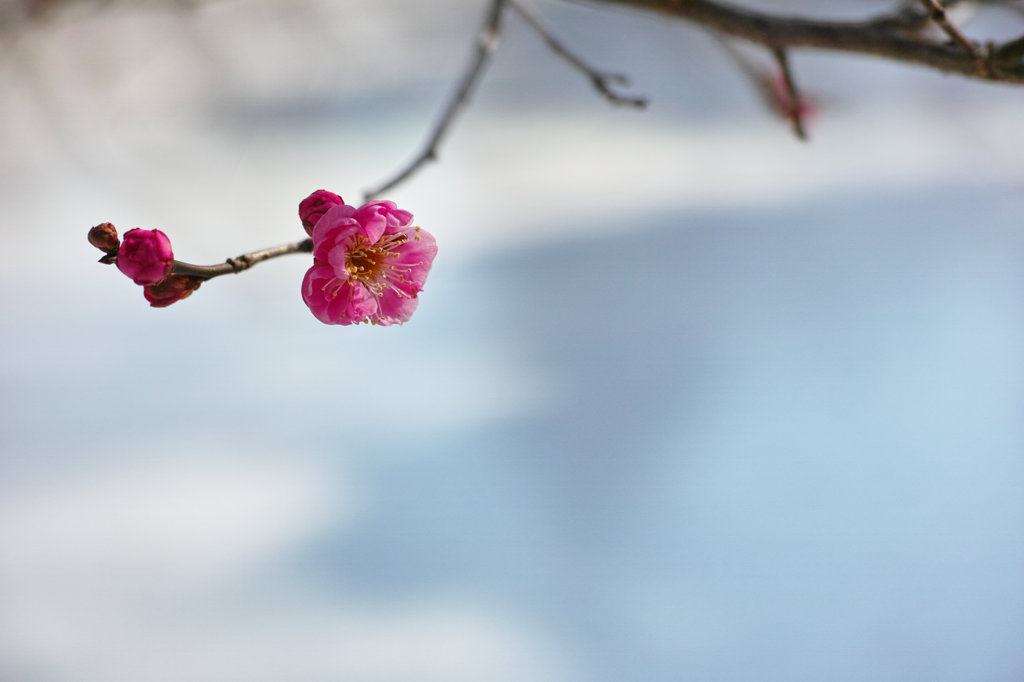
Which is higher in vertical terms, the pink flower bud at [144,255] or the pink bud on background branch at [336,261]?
the pink flower bud at [144,255]

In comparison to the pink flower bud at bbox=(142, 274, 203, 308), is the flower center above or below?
below

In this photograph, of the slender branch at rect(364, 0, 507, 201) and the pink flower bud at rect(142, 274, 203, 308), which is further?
the slender branch at rect(364, 0, 507, 201)

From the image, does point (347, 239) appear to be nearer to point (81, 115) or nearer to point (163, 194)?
point (163, 194)

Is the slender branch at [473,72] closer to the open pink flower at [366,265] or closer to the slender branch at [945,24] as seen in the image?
the open pink flower at [366,265]

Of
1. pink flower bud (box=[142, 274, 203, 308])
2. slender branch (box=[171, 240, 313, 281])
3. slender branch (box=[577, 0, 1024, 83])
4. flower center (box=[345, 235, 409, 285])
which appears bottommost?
flower center (box=[345, 235, 409, 285])

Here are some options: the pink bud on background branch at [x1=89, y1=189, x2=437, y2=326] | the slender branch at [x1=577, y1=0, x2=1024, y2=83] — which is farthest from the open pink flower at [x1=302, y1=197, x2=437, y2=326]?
the slender branch at [x1=577, y1=0, x2=1024, y2=83]

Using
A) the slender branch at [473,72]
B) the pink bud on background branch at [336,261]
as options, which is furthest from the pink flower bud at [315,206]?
the slender branch at [473,72]

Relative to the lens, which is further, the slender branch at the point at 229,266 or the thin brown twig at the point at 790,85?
the thin brown twig at the point at 790,85

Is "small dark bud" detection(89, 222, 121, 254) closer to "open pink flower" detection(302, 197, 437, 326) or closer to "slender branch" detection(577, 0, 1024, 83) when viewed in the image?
"open pink flower" detection(302, 197, 437, 326)
